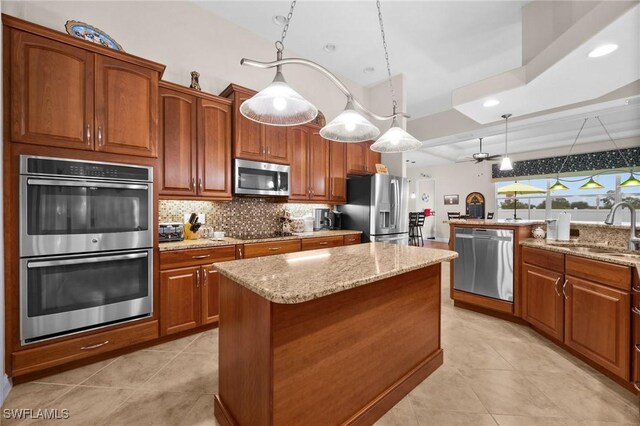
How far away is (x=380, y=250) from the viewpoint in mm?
2020

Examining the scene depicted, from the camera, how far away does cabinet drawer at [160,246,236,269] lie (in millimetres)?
2332

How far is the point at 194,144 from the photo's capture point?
2.70 meters

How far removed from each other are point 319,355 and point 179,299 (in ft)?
5.71

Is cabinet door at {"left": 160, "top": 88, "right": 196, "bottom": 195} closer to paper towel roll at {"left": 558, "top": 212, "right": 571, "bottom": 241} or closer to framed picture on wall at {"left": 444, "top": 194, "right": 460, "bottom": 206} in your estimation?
paper towel roll at {"left": 558, "top": 212, "right": 571, "bottom": 241}

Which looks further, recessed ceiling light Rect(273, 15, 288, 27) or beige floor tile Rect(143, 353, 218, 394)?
recessed ceiling light Rect(273, 15, 288, 27)

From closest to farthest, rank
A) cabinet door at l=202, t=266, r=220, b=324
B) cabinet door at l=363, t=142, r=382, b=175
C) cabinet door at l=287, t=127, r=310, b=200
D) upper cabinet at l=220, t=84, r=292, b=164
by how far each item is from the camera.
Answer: cabinet door at l=202, t=266, r=220, b=324
upper cabinet at l=220, t=84, r=292, b=164
cabinet door at l=287, t=127, r=310, b=200
cabinet door at l=363, t=142, r=382, b=175

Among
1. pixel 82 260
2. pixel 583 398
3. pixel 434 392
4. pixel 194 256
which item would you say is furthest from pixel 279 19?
pixel 583 398

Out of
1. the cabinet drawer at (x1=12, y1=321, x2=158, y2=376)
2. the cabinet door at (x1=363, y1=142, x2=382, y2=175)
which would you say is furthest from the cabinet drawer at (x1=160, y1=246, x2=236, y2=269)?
the cabinet door at (x1=363, y1=142, x2=382, y2=175)

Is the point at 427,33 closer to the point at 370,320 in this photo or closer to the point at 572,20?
the point at 572,20

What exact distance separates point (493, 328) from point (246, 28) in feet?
15.1

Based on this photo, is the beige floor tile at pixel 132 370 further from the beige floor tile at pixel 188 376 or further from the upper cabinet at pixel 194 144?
the upper cabinet at pixel 194 144

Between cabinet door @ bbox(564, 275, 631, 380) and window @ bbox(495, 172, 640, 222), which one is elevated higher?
window @ bbox(495, 172, 640, 222)

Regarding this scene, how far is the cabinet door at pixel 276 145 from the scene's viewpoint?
3227 mm

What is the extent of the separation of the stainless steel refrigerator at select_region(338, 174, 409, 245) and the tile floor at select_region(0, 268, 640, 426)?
1.87 m
